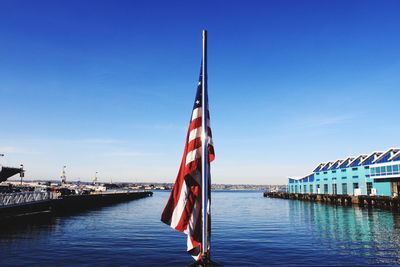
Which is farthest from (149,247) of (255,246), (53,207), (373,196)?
(373,196)

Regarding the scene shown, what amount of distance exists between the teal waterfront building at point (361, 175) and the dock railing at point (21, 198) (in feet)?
207

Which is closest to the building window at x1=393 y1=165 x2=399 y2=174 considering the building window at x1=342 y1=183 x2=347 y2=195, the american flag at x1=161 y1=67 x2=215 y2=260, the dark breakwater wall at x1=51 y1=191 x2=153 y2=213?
the building window at x1=342 y1=183 x2=347 y2=195

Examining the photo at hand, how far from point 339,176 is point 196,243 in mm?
91164

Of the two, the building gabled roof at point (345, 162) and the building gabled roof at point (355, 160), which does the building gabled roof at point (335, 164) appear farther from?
the building gabled roof at point (355, 160)

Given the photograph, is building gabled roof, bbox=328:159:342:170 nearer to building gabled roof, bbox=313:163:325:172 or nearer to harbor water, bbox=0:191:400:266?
building gabled roof, bbox=313:163:325:172

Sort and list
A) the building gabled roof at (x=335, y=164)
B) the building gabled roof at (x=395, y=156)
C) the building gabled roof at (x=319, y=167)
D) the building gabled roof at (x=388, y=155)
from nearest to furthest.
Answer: the building gabled roof at (x=395, y=156)
the building gabled roof at (x=388, y=155)
the building gabled roof at (x=335, y=164)
the building gabled roof at (x=319, y=167)

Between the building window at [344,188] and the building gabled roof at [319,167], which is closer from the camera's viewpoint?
the building window at [344,188]

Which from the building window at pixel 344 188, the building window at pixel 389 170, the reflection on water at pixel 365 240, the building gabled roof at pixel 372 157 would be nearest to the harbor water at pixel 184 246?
the reflection on water at pixel 365 240

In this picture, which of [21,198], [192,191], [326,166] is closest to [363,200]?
[326,166]

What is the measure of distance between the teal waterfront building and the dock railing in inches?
2480

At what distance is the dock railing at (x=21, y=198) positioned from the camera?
4195cm

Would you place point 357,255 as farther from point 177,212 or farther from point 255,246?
point 177,212

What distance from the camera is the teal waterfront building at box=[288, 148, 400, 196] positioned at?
226 ft

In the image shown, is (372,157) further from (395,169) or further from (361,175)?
(395,169)
